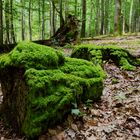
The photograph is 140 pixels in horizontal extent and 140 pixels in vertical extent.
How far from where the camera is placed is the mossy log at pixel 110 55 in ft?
25.0

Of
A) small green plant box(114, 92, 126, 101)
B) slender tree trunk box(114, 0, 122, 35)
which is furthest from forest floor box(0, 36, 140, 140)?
slender tree trunk box(114, 0, 122, 35)

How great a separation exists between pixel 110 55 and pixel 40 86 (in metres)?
4.07

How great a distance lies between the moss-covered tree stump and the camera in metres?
4.21

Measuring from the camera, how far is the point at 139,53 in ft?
27.2

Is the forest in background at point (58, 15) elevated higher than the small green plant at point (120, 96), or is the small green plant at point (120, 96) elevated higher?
the forest in background at point (58, 15)

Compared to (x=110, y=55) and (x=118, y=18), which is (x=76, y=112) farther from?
(x=118, y=18)

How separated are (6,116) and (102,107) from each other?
1.79 meters

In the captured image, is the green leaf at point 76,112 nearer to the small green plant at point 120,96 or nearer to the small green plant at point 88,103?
the small green plant at point 88,103

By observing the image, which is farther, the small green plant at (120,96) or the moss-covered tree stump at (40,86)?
the small green plant at (120,96)

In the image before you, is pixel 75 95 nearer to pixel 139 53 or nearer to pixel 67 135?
pixel 67 135

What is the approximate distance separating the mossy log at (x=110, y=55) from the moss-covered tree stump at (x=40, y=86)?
222cm

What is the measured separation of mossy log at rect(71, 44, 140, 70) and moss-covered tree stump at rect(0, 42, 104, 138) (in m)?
2.22

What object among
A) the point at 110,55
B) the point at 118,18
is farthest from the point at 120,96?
the point at 118,18

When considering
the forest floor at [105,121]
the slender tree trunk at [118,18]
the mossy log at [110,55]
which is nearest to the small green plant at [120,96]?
the forest floor at [105,121]
